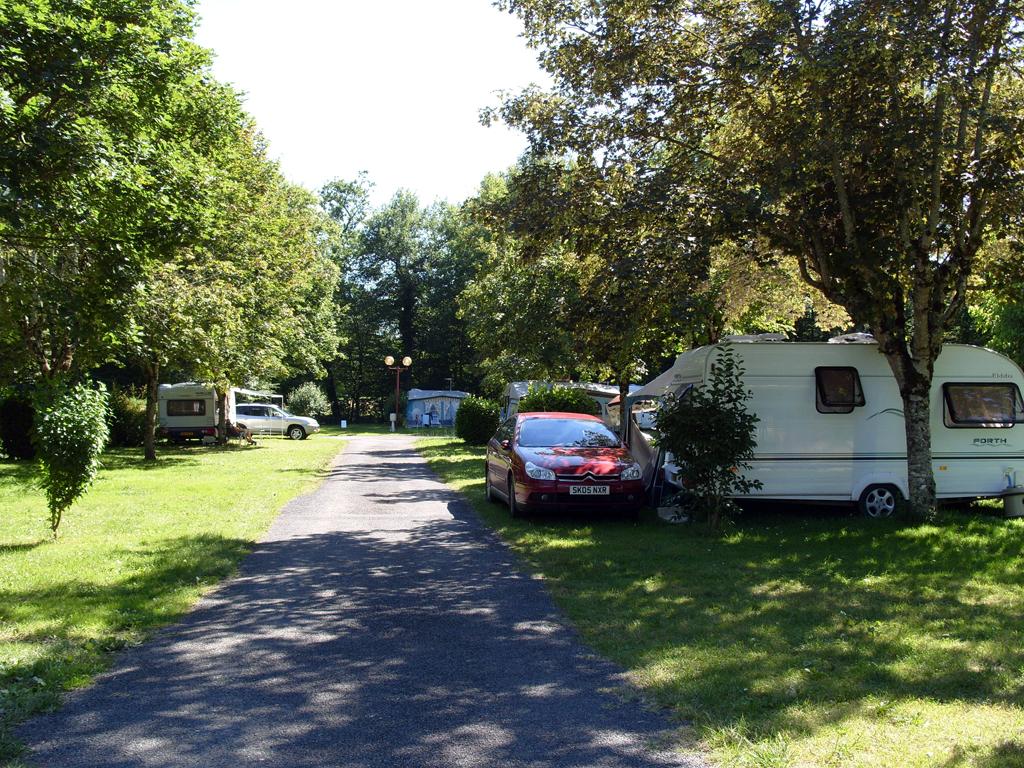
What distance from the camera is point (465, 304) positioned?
33000 millimetres

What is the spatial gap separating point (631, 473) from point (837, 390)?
3.24m

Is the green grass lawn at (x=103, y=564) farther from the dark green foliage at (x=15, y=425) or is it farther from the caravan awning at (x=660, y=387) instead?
the dark green foliage at (x=15, y=425)

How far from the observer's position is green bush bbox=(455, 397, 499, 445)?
32250mm

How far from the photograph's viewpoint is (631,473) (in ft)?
39.3

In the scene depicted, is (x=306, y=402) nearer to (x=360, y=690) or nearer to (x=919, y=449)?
(x=919, y=449)

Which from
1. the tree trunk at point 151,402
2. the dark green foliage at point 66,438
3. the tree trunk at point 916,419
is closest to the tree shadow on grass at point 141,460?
the tree trunk at point 151,402

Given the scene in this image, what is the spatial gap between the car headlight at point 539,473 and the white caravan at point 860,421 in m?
1.76

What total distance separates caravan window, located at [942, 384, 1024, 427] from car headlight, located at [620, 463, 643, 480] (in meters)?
4.66

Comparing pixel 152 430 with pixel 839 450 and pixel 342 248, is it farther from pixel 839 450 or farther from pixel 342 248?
pixel 342 248

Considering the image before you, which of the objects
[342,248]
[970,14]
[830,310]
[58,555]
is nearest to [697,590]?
[58,555]

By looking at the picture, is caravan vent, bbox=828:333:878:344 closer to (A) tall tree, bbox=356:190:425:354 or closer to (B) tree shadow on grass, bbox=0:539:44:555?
(B) tree shadow on grass, bbox=0:539:44:555

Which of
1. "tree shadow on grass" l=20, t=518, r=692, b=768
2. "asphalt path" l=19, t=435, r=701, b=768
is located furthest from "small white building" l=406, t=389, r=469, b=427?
"tree shadow on grass" l=20, t=518, r=692, b=768

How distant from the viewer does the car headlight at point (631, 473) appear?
11.9m

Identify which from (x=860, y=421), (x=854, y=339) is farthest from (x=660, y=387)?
(x=854, y=339)
